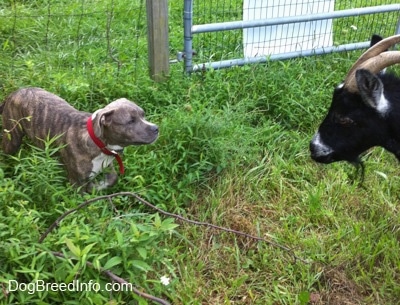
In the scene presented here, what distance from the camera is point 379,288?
3.61 meters

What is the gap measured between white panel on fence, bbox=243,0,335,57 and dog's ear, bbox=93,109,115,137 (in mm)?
2197

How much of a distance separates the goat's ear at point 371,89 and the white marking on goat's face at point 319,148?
449mm

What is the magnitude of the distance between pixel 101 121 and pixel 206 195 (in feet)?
3.25

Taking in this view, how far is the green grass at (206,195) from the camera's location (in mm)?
2963

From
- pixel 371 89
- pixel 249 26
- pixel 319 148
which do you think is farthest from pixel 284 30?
pixel 371 89

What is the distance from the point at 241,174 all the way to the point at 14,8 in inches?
134

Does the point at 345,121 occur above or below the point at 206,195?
above

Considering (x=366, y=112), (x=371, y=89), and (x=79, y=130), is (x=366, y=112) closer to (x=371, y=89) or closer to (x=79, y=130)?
(x=371, y=89)

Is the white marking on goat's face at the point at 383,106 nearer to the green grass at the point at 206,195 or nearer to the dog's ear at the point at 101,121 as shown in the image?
the green grass at the point at 206,195

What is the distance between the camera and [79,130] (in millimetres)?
3881

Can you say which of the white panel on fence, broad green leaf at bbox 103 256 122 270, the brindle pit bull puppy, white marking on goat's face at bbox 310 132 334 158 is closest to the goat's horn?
white marking on goat's face at bbox 310 132 334 158

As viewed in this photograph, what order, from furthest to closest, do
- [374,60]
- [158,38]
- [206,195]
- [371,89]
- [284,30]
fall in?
[284,30] < [158,38] < [206,195] < [374,60] < [371,89]

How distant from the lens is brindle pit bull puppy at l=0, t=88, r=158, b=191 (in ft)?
12.2

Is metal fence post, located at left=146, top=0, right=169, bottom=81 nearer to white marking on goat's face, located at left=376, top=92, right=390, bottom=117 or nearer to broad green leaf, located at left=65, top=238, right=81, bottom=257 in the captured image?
white marking on goat's face, located at left=376, top=92, right=390, bottom=117
